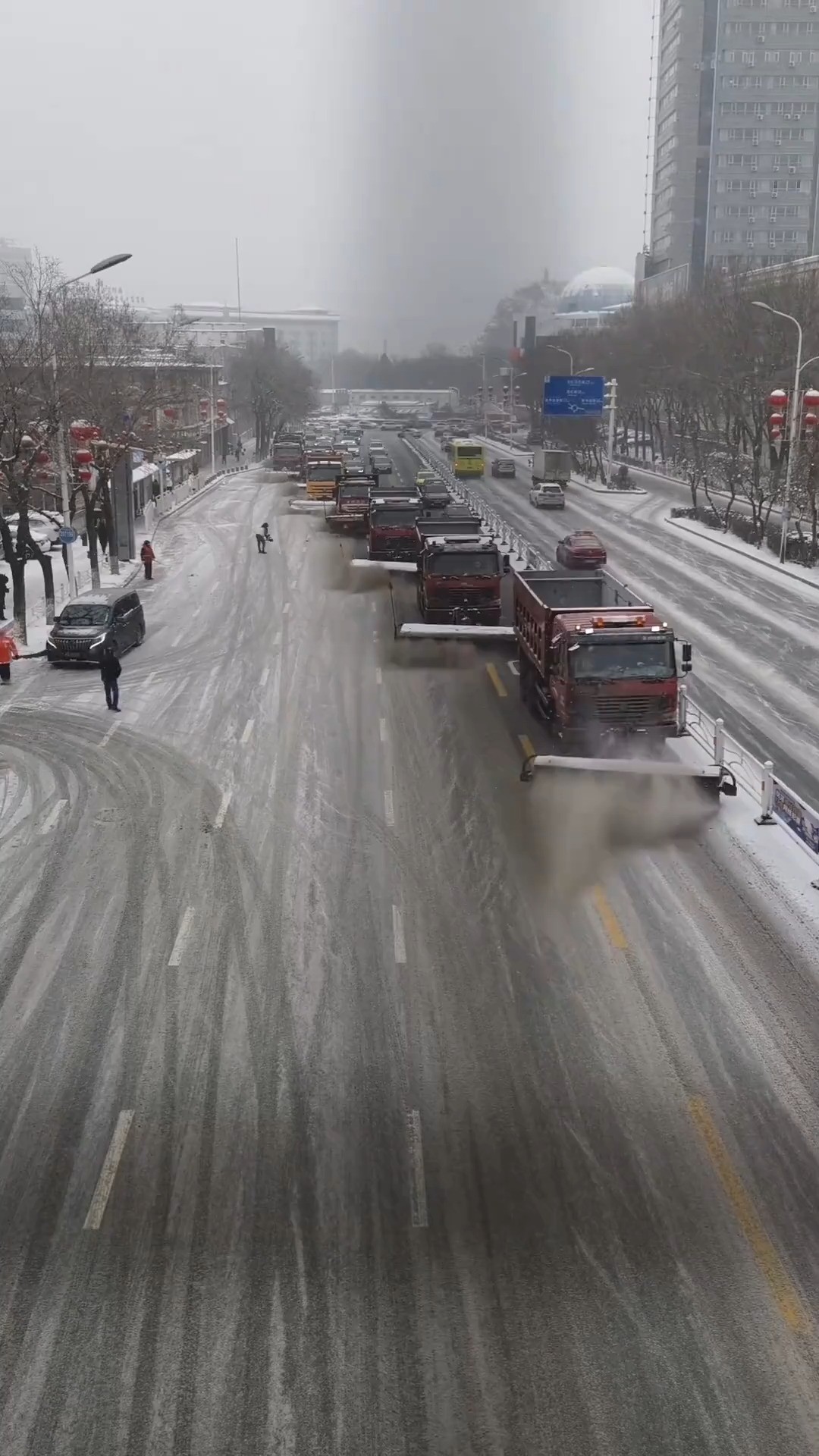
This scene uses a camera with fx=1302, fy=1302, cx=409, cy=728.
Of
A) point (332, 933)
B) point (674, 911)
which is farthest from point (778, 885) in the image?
point (332, 933)

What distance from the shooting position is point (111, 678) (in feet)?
88.2

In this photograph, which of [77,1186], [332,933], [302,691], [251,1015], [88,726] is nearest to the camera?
[77,1186]

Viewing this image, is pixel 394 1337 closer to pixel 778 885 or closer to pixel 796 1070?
pixel 796 1070

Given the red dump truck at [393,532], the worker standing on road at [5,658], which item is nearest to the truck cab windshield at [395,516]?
the red dump truck at [393,532]

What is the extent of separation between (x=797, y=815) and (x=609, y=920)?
4390mm

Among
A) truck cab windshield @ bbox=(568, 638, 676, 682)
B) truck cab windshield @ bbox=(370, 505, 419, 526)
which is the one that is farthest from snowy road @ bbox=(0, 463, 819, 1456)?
truck cab windshield @ bbox=(370, 505, 419, 526)

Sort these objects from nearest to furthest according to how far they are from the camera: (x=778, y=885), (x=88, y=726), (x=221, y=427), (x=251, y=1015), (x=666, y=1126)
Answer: (x=666, y=1126) < (x=251, y=1015) < (x=778, y=885) < (x=88, y=726) < (x=221, y=427)

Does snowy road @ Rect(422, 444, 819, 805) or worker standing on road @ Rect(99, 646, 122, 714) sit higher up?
worker standing on road @ Rect(99, 646, 122, 714)

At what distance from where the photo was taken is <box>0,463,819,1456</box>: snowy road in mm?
8836

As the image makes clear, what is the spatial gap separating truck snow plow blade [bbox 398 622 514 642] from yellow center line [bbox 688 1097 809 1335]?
2215 cm

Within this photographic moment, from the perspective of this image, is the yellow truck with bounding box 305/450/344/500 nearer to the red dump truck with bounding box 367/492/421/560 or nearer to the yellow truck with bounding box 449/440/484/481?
the yellow truck with bounding box 449/440/484/481

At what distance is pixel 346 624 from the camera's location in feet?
120

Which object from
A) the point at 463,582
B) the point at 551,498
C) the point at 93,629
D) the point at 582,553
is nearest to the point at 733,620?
the point at 463,582

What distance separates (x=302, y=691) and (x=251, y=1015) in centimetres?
1500
